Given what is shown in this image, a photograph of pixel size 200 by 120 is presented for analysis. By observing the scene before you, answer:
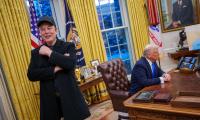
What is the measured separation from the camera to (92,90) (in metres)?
4.79

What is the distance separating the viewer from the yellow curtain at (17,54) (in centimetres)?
337

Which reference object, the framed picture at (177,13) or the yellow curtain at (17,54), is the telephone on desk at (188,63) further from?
the framed picture at (177,13)

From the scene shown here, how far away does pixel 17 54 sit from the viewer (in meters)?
3.52

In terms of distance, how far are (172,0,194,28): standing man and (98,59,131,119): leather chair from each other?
2.81 meters

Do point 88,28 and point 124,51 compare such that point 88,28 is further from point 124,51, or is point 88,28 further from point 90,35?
point 124,51

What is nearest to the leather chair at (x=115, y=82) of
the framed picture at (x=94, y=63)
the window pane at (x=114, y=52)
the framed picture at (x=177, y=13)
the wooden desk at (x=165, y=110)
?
the wooden desk at (x=165, y=110)

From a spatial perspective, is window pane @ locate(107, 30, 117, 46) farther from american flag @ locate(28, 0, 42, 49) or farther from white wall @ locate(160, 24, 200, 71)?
american flag @ locate(28, 0, 42, 49)

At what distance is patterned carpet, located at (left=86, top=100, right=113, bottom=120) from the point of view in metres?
3.97

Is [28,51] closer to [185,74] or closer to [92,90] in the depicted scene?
[92,90]

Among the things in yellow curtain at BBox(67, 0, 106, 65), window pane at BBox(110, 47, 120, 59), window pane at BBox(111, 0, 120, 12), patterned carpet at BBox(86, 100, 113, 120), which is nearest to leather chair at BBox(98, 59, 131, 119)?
patterned carpet at BBox(86, 100, 113, 120)

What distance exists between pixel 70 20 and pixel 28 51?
1.23 metres

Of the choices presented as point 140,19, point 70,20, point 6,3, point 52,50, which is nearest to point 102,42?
point 70,20

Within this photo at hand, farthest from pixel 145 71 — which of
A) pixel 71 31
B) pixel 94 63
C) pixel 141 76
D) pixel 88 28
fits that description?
pixel 88 28

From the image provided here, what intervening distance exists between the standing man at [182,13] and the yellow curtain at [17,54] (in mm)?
3626
